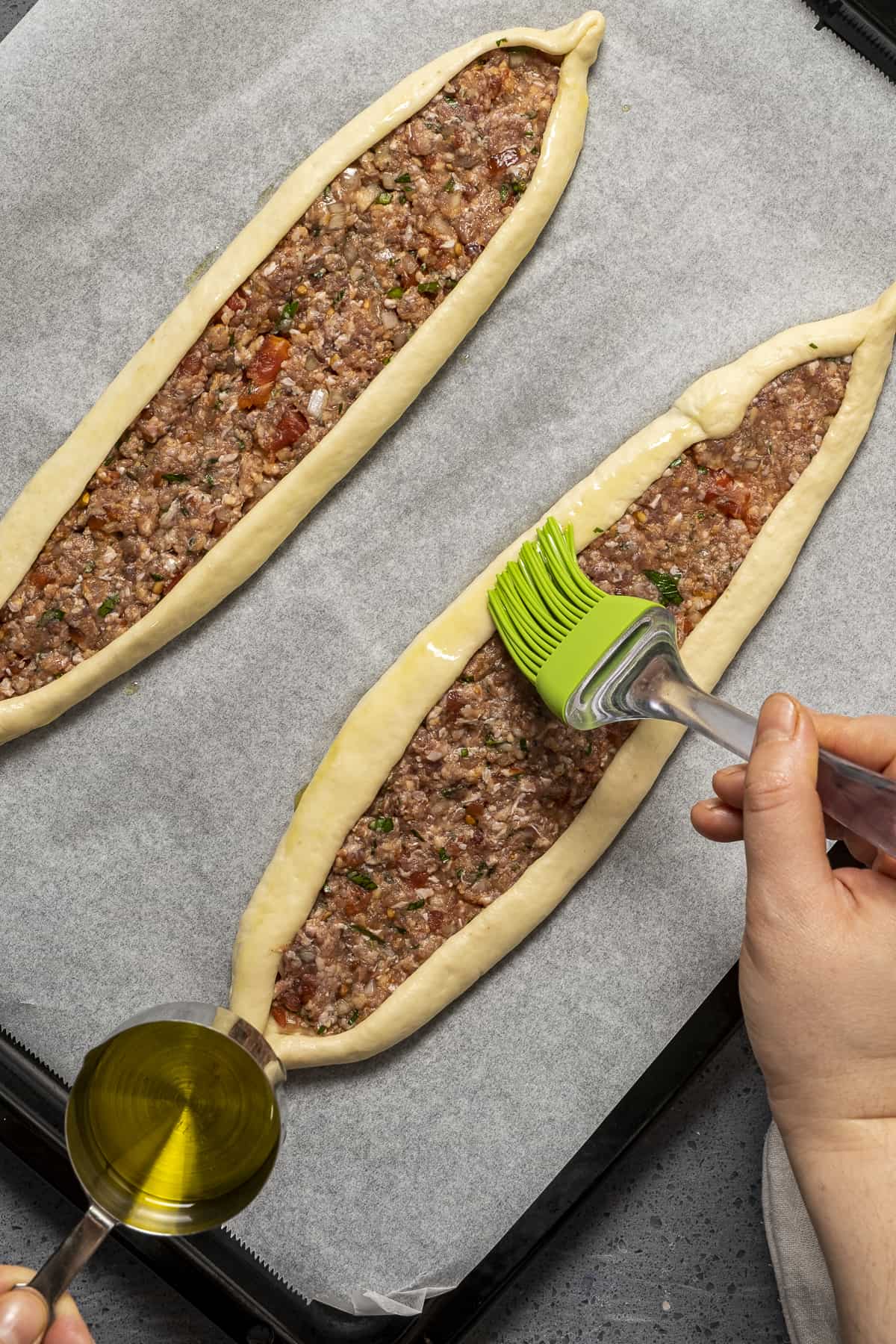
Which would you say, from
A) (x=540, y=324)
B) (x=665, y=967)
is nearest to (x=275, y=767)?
(x=665, y=967)

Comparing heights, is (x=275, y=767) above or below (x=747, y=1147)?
above

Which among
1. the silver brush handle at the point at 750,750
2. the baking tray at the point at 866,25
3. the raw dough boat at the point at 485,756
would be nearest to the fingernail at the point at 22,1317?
the raw dough boat at the point at 485,756

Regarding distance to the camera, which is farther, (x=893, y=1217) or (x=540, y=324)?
(x=540, y=324)

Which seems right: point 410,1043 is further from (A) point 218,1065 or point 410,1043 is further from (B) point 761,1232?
(B) point 761,1232

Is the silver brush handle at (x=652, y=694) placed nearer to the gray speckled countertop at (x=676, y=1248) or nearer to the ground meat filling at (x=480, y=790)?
the ground meat filling at (x=480, y=790)

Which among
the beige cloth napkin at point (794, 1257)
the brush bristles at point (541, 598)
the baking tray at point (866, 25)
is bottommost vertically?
the beige cloth napkin at point (794, 1257)

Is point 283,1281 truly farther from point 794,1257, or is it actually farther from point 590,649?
point 590,649

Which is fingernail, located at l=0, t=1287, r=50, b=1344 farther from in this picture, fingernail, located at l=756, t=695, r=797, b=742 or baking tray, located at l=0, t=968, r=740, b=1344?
fingernail, located at l=756, t=695, r=797, b=742
